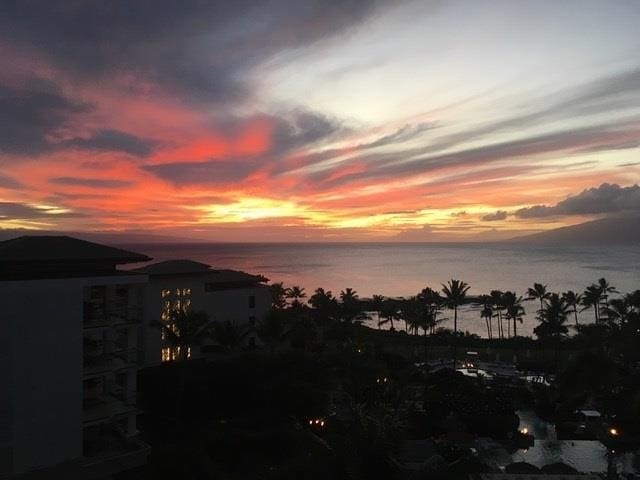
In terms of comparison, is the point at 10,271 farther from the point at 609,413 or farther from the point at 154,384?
the point at 609,413

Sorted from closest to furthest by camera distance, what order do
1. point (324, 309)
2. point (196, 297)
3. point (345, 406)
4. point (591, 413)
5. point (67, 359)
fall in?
point (67, 359) < point (345, 406) < point (591, 413) < point (196, 297) < point (324, 309)

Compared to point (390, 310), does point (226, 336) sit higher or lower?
higher

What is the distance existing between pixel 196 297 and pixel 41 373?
19393 mm

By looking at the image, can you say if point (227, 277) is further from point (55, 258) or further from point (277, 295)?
point (55, 258)

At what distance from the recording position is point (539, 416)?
32.1 m

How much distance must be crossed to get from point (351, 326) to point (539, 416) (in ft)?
69.2

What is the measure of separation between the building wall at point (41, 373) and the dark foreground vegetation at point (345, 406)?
3.73 metres

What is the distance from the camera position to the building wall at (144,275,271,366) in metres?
33.2

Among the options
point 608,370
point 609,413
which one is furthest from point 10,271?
point 609,413

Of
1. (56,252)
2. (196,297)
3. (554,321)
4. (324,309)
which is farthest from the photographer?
(324,309)

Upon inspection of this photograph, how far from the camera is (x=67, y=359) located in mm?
19375

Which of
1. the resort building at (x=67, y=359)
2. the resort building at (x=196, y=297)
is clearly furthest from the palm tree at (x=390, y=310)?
the resort building at (x=67, y=359)

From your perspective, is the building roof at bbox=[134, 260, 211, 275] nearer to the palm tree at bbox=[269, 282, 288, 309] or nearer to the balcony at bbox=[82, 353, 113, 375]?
the balcony at bbox=[82, 353, 113, 375]

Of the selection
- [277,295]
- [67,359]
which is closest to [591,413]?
[67,359]
